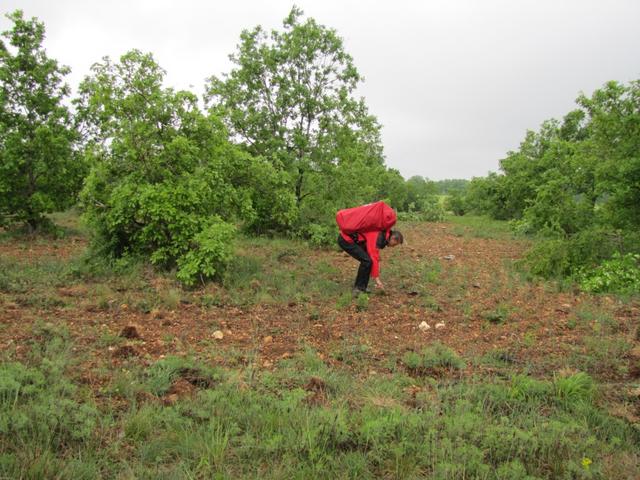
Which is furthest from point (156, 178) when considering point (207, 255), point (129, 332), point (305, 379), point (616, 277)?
point (616, 277)

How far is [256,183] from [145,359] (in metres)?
5.10

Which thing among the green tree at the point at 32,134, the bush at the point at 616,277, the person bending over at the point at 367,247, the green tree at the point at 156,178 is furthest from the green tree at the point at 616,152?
the green tree at the point at 32,134

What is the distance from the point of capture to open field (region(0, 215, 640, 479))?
2.82 meters

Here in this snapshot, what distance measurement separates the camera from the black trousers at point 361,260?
7.32 m

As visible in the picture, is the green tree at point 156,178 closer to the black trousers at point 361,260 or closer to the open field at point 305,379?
the open field at point 305,379

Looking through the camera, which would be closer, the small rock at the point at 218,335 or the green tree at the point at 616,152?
the small rock at the point at 218,335

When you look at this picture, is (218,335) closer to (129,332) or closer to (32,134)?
(129,332)

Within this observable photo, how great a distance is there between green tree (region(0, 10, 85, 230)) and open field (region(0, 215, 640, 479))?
159 inches

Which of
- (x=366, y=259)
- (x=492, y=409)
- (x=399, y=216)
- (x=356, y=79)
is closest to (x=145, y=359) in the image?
(x=492, y=409)

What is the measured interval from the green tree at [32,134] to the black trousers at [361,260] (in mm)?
7957

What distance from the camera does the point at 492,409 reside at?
3.53 meters

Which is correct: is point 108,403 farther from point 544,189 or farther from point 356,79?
point 356,79

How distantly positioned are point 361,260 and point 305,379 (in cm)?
359

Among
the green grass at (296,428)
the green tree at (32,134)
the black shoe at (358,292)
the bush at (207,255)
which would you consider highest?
the green tree at (32,134)
